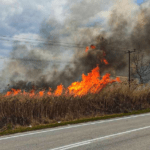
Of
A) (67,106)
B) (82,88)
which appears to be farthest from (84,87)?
(67,106)

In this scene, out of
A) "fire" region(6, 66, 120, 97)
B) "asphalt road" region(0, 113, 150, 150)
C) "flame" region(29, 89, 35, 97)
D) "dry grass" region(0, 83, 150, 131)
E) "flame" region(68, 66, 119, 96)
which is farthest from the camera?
"flame" region(68, 66, 119, 96)

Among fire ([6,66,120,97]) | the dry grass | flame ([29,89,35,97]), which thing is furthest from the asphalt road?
fire ([6,66,120,97])

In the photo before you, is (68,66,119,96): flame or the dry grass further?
(68,66,119,96): flame

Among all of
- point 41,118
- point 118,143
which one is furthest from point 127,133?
point 41,118

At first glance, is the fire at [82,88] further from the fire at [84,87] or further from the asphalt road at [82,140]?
the asphalt road at [82,140]

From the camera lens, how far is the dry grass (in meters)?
11.1

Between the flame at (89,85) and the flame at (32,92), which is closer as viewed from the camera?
the flame at (32,92)

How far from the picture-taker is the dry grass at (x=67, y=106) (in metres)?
11.1

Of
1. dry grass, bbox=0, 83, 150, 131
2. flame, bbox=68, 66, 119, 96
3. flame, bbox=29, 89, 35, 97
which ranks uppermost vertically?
flame, bbox=68, 66, 119, 96

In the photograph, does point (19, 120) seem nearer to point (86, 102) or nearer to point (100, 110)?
point (86, 102)

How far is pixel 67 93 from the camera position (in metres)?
14.5

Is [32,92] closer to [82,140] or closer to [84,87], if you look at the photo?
[84,87]

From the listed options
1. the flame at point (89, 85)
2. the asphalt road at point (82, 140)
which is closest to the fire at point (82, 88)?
the flame at point (89, 85)

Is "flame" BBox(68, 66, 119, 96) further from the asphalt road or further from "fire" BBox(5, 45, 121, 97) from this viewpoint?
the asphalt road
